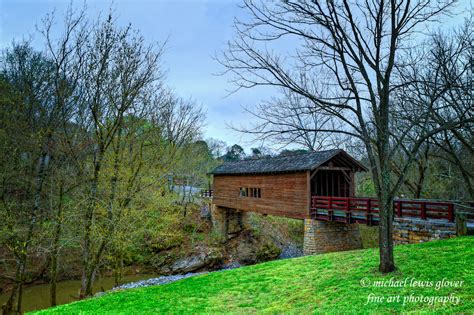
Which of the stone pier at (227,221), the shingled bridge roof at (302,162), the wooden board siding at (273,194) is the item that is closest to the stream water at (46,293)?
the stone pier at (227,221)

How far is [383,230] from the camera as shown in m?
5.68

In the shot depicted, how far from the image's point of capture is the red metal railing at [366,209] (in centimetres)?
1001

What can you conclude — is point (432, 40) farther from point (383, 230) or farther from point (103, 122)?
point (103, 122)

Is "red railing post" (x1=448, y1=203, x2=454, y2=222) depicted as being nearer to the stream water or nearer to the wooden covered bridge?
the wooden covered bridge

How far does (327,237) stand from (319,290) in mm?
8858

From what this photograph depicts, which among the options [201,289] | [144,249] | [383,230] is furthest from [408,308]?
[144,249]

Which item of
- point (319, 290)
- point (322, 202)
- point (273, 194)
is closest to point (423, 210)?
point (322, 202)

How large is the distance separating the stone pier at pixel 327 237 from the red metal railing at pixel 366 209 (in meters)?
0.51

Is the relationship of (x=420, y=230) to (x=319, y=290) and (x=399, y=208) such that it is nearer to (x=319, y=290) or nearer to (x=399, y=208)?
(x=399, y=208)

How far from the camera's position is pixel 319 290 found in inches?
Answer: 216

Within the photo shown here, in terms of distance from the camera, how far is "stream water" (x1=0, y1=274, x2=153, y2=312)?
12315mm

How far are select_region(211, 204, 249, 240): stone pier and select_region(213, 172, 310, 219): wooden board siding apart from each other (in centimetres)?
107

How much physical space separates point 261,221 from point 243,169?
6995mm

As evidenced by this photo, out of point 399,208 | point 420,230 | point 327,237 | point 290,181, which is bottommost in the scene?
point 327,237
